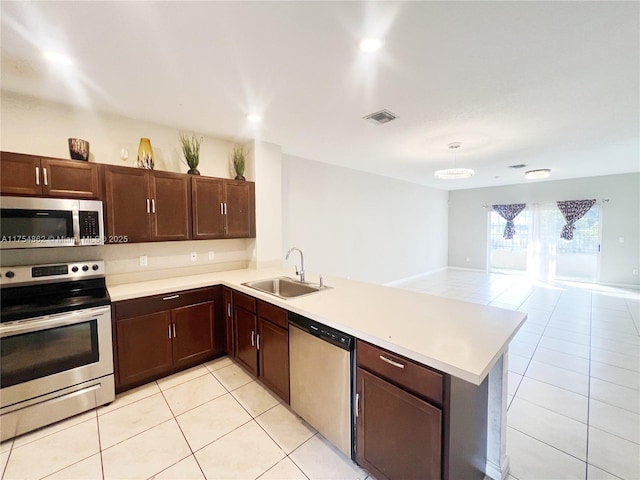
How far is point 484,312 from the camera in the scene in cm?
174

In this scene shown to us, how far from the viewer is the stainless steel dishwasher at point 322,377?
1.60m

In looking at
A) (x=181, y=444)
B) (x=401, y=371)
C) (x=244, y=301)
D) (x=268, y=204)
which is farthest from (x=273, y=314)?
(x=268, y=204)

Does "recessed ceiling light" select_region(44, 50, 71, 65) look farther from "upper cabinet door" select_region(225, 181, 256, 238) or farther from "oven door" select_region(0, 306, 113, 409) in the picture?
"oven door" select_region(0, 306, 113, 409)

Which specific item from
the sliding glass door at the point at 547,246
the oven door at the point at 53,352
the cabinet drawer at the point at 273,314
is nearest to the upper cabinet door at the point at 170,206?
the oven door at the point at 53,352

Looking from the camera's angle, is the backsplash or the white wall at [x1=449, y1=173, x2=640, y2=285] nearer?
the backsplash

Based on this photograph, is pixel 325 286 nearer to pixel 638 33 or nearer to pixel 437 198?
pixel 638 33

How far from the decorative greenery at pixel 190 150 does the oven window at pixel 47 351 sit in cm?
174

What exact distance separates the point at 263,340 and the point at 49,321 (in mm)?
1514

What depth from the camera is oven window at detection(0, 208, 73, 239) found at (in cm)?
192

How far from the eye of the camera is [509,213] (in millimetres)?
7453

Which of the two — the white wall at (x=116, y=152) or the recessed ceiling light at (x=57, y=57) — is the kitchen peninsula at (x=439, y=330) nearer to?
the white wall at (x=116, y=152)

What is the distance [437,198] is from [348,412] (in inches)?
304

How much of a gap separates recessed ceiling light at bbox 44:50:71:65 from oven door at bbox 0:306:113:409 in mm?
1751

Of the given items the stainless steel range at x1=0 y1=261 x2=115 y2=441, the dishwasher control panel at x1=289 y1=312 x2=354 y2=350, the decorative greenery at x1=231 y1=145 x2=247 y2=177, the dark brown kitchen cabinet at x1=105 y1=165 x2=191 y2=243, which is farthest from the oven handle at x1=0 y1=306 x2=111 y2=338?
the decorative greenery at x1=231 y1=145 x2=247 y2=177
